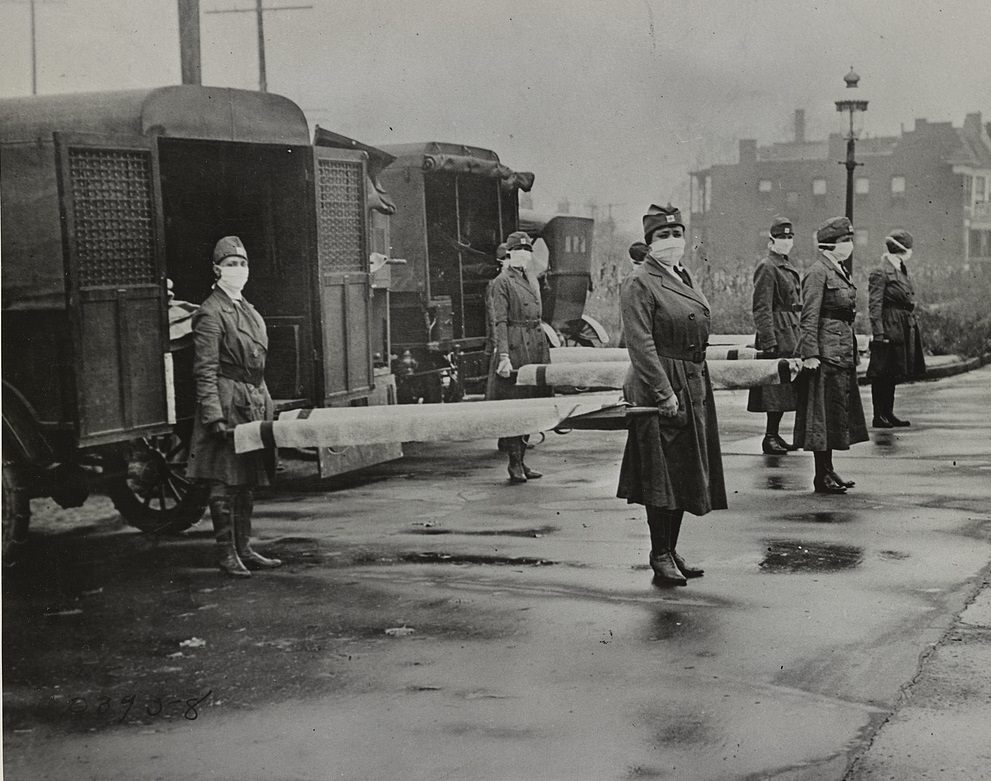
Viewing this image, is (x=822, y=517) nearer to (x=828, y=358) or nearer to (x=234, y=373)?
(x=828, y=358)

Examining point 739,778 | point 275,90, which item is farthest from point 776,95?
point 739,778

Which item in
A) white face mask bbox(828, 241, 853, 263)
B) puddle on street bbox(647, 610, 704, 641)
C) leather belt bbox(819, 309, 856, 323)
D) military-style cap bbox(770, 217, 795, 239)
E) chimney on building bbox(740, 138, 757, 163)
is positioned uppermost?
chimney on building bbox(740, 138, 757, 163)

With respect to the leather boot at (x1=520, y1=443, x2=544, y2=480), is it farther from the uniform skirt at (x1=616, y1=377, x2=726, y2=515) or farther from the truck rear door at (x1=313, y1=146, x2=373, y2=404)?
the uniform skirt at (x1=616, y1=377, x2=726, y2=515)

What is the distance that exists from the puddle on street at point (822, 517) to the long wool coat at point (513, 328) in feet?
8.37

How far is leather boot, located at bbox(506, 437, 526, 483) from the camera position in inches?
366

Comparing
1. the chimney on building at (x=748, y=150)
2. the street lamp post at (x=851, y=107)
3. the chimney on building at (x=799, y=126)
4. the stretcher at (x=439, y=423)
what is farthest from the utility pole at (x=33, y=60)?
the chimney on building at (x=799, y=126)

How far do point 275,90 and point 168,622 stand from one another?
11.8 feet

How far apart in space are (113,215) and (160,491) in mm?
2015

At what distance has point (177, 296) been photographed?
871cm

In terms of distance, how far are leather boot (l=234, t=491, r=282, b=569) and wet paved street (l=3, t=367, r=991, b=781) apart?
153mm

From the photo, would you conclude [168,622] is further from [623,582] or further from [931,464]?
[931,464]

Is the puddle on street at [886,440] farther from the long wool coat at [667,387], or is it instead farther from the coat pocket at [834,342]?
the long wool coat at [667,387]

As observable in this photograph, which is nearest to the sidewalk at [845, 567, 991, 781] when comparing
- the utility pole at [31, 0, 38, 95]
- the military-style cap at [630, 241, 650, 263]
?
the utility pole at [31, 0, 38, 95]

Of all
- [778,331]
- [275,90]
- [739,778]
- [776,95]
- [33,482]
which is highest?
[776,95]
